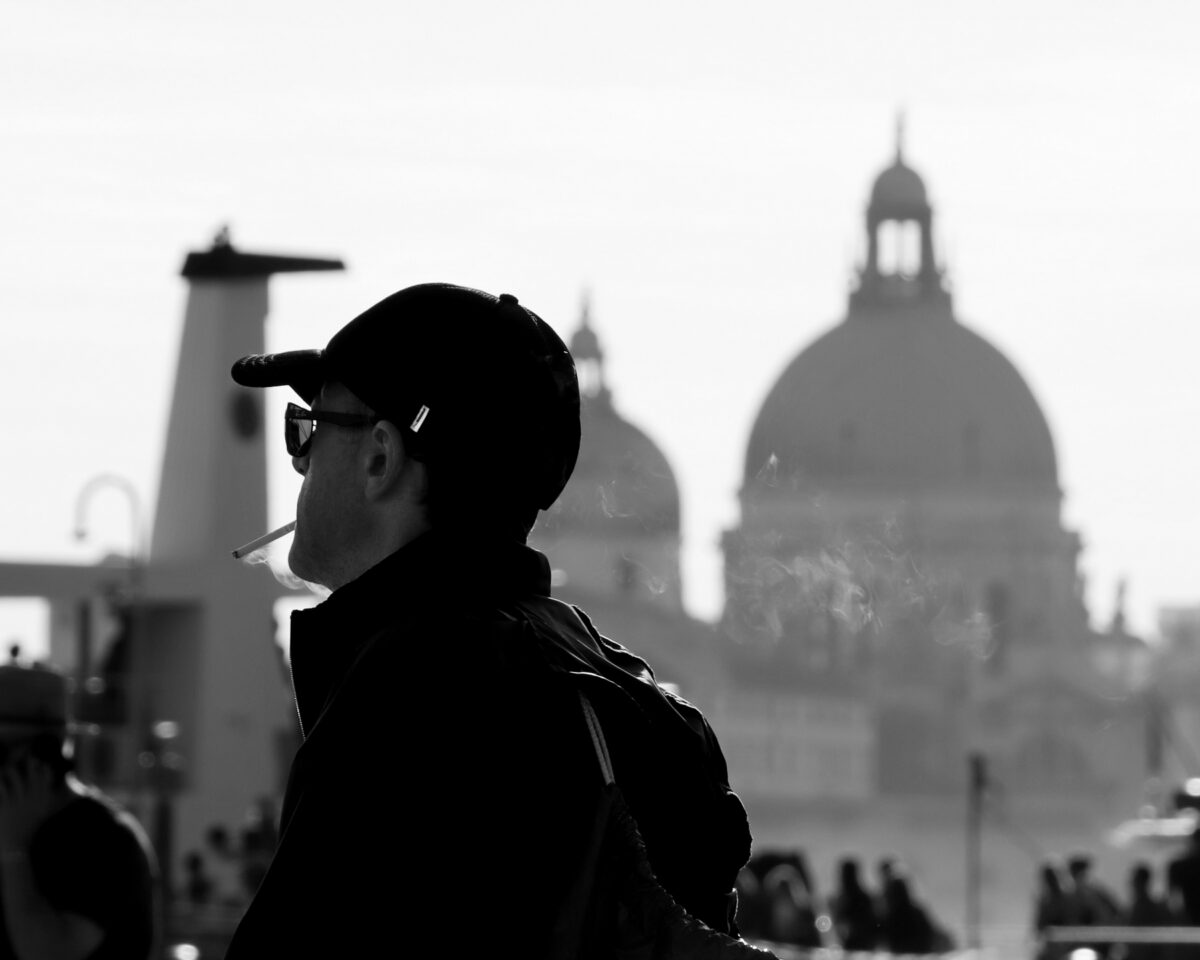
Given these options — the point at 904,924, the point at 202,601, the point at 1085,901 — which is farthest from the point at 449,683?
the point at 202,601

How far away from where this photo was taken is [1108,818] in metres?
93.2

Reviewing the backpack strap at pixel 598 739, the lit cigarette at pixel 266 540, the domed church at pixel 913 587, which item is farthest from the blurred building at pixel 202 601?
the domed church at pixel 913 587

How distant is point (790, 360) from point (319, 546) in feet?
353

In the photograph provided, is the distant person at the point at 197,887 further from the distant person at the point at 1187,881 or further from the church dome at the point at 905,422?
the church dome at the point at 905,422

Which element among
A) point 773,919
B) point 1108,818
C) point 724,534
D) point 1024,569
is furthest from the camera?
point 1024,569

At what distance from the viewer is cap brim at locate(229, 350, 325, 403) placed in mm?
2742

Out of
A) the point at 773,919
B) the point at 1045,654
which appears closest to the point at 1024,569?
the point at 1045,654

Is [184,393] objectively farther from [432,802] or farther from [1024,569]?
[1024,569]

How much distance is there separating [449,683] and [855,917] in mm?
13907

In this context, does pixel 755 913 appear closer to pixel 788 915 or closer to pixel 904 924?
pixel 788 915

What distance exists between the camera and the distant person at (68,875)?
4.27 metres

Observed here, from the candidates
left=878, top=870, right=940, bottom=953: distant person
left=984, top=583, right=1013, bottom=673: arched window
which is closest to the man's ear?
left=878, top=870, right=940, bottom=953: distant person

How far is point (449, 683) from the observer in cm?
249

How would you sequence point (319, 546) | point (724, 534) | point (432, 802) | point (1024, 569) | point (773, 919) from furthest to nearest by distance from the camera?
1. point (1024, 569)
2. point (724, 534)
3. point (773, 919)
4. point (319, 546)
5. point (432, 802)
